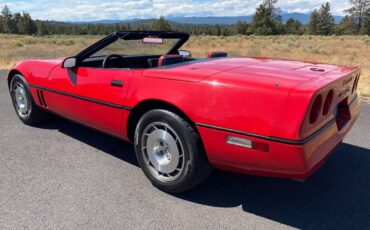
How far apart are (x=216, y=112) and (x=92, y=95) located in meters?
1.49

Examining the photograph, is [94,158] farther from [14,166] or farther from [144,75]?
[144,75]

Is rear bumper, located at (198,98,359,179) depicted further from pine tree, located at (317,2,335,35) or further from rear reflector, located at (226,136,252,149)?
pine tree, located at (317,2,335,35)

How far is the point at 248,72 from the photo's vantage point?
2.61 m

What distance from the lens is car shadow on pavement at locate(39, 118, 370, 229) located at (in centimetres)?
251

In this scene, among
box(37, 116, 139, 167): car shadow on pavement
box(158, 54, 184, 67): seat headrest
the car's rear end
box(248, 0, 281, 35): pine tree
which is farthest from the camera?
box(248, 0, 281, 35): pine tree

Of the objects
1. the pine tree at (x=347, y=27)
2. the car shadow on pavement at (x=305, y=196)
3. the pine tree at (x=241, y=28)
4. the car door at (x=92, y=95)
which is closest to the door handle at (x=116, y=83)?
Result: the car door at (x=92, y=95)

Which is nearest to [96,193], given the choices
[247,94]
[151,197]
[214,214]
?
[151,197]

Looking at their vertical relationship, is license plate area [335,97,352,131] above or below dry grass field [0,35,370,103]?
above

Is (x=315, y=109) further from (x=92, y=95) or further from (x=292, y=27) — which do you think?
(x=292, y=27)

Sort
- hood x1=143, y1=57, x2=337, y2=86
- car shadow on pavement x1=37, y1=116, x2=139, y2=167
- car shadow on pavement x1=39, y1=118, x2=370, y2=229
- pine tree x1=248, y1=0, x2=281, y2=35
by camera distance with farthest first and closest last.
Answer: pine tree x1=248, y1=0, x2=281, y2=35
car shadow on pavement x1=37, y1=116, x2=139, y2=167
car shadow on pavement x1=39, y1=118, x2=370, y2=229
hood x1=143, y1=57, x2=337, y2=86

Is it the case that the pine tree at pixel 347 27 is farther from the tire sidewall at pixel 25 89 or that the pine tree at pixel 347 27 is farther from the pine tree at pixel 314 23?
the tire sidewall at pixel 25 89

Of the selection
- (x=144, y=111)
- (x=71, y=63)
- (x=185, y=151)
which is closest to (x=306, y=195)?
(x=185, y=151)

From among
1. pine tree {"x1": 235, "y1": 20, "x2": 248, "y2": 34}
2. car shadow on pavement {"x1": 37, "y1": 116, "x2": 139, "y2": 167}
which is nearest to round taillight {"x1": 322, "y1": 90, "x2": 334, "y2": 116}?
car shadow on pavement {"x1": 37, "y1": 116, "x2": 139, "y2": 167}

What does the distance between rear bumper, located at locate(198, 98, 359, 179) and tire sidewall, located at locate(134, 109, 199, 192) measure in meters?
0.13
